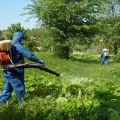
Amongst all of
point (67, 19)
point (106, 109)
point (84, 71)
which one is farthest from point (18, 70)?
point (67, 19)

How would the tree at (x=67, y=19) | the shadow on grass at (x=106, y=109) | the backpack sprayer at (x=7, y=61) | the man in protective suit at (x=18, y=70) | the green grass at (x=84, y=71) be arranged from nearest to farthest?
the shadow on grass at (x=106, y=109), the backpack sprayer at (x=7, y=61), the man in protective suit at (x=18, y=70), the green grass at (x=84, y=71), the tree at (x=67, y=19)

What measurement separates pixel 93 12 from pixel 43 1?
4731 millimetres

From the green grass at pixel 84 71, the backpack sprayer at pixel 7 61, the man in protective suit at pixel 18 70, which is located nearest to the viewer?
the backpack sprayer at pixel 7 61

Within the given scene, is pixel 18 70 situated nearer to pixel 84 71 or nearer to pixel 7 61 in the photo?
pixel 7 61

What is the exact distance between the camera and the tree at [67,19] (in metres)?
42.2

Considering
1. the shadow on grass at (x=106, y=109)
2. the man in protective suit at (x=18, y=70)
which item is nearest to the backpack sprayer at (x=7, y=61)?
the man in protective suit at (x=18, y=70)

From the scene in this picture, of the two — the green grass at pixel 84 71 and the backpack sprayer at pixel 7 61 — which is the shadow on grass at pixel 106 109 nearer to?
the backpack sprayer at pixel 7 61

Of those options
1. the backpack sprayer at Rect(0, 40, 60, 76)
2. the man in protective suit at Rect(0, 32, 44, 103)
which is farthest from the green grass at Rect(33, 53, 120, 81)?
the backpack sprayer at Rect(0, 40, 60, 76)

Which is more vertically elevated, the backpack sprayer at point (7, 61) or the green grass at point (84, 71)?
the backpack sprayer at point (7, 61)

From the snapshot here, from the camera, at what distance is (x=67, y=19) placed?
140ft

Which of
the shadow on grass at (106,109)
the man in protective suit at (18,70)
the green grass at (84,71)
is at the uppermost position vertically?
the man in protective suit at (18,70)

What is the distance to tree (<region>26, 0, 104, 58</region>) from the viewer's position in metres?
42.2

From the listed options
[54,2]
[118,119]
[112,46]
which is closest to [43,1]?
[54,2]

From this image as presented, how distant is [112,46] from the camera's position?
6000 centimetres
